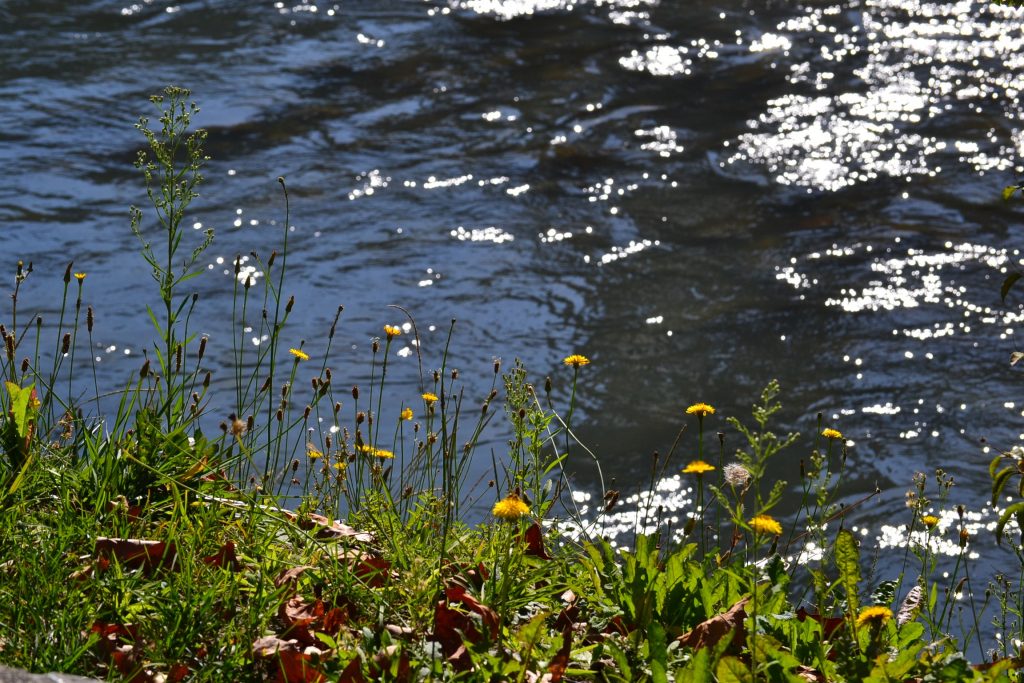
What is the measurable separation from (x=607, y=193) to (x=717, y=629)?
5.65m

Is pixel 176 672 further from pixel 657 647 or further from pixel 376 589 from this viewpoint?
pixel 657 647

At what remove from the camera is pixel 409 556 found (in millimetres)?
2646

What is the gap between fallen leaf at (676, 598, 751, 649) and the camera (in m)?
2.46

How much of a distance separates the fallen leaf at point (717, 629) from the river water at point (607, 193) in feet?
7.32

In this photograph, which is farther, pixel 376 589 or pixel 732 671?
pixel 376 589

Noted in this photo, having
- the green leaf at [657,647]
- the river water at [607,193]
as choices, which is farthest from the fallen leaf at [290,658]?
the river water at [607,193]

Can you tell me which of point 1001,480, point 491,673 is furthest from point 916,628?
point 491,673

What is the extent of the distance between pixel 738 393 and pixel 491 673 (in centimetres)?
357

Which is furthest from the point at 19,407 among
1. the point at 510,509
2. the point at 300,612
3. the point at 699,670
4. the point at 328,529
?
the point at 699,670

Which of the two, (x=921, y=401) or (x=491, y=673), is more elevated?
(x=491, y=673)

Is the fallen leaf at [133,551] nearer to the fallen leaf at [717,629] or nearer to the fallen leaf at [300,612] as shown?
the fallen leaf at [300,612]

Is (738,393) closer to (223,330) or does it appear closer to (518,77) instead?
(223,330)

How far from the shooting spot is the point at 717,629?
2461mm

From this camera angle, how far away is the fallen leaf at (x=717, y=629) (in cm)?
246
